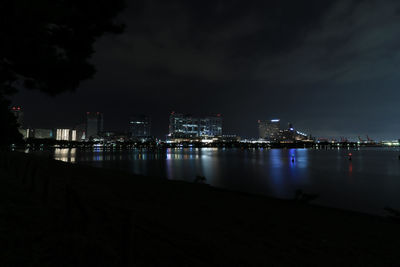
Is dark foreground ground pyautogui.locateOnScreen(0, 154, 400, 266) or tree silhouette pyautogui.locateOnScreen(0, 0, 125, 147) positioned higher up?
tree silhouette pyautogui.locateOnScreen(0, 0, 125, 147)

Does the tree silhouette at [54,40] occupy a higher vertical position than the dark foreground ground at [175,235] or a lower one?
higher

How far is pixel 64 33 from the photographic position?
6.55m

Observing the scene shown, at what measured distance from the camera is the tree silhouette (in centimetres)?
434

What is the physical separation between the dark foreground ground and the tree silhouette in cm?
275

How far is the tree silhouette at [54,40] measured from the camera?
4.34 metres

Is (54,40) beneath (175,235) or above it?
above

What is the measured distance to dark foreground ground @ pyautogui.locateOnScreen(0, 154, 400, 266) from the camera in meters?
4.48

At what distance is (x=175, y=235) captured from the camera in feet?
20.6

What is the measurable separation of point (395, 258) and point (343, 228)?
2580 millimetres

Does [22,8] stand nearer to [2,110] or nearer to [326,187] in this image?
[2,110]

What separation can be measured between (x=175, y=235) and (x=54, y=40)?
19.5 ft

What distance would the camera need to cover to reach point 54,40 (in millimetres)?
6551

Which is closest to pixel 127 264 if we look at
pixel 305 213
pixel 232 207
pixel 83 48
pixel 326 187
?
pixel 83 48

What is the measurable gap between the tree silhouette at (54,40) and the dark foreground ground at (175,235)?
2.75m
